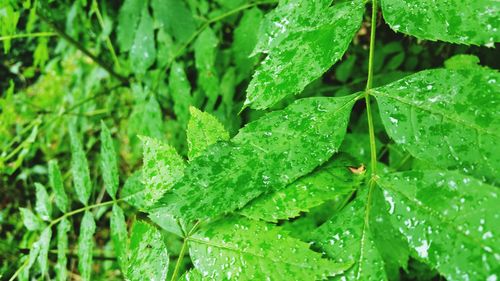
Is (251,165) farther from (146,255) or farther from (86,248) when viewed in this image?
(86,248)

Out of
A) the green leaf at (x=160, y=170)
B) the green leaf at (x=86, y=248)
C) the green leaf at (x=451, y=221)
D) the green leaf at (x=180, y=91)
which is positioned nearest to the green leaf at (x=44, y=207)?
the green leaf at (x=86, y=248)

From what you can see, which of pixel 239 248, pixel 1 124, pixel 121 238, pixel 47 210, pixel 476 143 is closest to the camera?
pixel 476 143

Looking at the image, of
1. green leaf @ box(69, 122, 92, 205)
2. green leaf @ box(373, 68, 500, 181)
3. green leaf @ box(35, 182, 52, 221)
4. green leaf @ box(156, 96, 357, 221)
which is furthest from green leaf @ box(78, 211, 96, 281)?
green leaf @ box(373, 68, 500, 181)

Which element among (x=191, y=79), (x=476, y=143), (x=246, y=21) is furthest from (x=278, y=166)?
(x=191, y=79)

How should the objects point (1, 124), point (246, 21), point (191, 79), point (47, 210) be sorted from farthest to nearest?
1. point (191, 79)
2. point (1, 124)
3. point (246, 21)
4. point (47, 210)

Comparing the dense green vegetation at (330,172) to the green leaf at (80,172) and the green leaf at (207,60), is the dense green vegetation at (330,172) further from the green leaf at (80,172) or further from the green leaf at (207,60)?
the green leaf at (207,60)

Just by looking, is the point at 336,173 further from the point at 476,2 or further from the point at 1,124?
the point at 1,124

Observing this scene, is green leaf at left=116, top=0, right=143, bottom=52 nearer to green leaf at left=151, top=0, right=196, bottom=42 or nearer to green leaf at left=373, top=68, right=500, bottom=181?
green leaf at left=151, top=0, right=196, bottom=42
